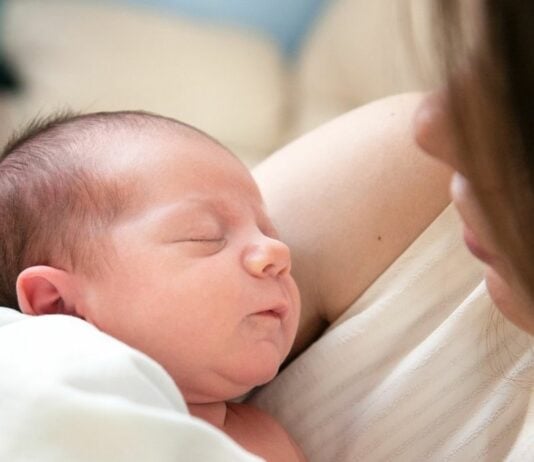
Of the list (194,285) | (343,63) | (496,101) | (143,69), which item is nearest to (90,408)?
(194,285)

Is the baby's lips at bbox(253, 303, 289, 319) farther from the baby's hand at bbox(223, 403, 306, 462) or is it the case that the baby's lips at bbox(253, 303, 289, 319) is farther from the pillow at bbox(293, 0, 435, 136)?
the pillow at bbox(293, 0, 435, 136)

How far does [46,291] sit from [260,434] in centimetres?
24

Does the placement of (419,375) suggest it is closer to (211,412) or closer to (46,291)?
(211,412)

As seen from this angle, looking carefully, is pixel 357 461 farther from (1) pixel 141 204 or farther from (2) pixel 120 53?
(2) pixel 120 53

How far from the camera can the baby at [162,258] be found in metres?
0.68

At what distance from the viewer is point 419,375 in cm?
76

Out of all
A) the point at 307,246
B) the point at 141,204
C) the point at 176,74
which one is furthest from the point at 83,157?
the point at 176,74

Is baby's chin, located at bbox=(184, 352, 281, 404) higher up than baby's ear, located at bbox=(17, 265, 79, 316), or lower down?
higher up

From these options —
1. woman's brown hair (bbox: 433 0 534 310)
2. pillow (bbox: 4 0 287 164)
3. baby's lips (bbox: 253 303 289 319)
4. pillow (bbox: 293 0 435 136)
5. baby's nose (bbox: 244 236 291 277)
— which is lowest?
pillow (bbox: 4 0 287 164)

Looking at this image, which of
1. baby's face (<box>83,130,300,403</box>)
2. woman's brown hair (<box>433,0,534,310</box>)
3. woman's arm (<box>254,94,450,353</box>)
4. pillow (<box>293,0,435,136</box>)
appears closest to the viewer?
woman's brown hair (<box>433,0,534,310</box>)

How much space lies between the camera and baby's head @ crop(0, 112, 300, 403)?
26.9 inches

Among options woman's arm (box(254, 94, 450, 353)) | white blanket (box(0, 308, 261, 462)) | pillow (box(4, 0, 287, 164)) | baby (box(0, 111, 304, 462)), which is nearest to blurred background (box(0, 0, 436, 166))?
pillow (box(4, 0, 287, 164))

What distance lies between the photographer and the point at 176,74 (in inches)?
75.6

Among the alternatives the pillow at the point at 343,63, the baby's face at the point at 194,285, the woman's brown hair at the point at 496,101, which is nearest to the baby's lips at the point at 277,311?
the baby's face at the point at 194,285
